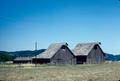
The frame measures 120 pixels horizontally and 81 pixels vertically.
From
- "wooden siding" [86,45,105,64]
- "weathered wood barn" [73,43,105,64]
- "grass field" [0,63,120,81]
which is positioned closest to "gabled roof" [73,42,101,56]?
"weathered wood barn" [73,43,105,64]

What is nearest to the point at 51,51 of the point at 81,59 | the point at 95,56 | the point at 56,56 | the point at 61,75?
the point at 56,56

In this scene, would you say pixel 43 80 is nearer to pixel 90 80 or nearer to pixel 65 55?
pixel 90 80

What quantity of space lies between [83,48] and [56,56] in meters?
11.2

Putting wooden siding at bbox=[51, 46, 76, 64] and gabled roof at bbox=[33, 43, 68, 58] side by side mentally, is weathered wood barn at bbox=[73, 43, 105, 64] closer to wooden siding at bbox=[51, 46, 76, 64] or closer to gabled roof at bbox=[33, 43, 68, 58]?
wooden siding at bbox=[51, 46, 76, 64]

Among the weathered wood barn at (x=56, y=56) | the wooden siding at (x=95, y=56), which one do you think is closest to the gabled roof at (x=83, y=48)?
the wooden siding at (x=95, y=56)

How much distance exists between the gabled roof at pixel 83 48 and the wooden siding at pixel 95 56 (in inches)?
53.4

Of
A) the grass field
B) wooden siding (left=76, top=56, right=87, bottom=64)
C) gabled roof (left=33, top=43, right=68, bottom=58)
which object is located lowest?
the grass field

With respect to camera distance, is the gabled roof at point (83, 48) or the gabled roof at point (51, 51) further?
the gabled roof at point (83, 48)

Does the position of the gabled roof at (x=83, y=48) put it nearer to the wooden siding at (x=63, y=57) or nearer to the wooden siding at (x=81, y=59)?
the wooden siding at (x=81, y=59)

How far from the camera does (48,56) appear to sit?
64875mm

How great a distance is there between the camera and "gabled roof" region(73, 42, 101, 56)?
72250 millimetres

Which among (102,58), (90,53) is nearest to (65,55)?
(90,53)

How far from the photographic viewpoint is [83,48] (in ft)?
243

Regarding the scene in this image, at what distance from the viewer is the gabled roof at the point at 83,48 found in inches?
2844
